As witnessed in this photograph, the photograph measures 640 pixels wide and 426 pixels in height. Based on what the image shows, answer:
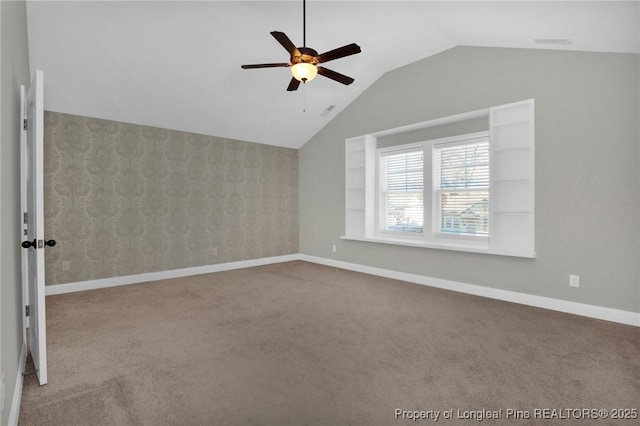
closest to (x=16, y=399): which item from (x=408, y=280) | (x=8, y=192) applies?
(x=8, y=192)

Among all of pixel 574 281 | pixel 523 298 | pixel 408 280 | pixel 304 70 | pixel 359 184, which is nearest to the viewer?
pixel 304 70

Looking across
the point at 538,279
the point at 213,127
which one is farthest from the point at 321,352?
the point at 213,127

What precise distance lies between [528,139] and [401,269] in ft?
7.97

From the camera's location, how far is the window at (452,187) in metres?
3.77

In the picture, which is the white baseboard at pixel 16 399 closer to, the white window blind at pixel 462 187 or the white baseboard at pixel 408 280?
the white baseboard at pixel 408 280

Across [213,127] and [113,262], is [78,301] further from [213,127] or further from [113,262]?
[213,127]

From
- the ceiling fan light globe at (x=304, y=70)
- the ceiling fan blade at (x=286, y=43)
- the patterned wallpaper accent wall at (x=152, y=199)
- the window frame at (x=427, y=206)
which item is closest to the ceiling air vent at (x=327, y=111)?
the window frame at (x=427, y=206)

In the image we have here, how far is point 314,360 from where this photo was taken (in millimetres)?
2350

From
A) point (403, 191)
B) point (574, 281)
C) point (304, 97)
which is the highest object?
point (304, 97)

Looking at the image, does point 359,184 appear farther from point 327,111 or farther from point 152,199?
point 152,199

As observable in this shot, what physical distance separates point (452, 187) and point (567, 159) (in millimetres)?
1415

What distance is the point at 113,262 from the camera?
4.56 m

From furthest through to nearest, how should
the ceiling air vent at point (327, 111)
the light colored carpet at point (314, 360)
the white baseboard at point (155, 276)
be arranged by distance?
1. the ceiling air vent at point (327, 111)
2. the white baseboard at point (155, 276)
3. the light colored carpet at point (314, 360)

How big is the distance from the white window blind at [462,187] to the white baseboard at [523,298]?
0.74m
